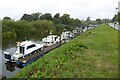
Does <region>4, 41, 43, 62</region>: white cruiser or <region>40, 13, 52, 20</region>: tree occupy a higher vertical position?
<region>40, 13, 52, 20</region>: tree

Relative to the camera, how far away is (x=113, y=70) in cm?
915

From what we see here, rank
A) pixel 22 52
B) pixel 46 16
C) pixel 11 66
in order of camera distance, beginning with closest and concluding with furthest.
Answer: pixel 11 66, pixel 22 52, pixel 46 16

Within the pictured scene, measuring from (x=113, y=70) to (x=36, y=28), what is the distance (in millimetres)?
70842

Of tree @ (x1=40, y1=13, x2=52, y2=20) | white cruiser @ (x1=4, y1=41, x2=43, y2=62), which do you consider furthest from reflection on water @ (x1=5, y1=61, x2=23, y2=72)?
tree @ (x1=40, y1=13, x2=52, y2=20)

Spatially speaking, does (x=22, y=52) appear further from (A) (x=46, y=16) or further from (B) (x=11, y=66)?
(A) (x=46, y=16)

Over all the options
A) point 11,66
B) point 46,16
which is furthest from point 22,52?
point 46,16

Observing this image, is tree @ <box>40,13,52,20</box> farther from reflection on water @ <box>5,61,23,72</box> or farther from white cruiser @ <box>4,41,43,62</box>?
reflection on water @ <box>5,61,23,72</box>

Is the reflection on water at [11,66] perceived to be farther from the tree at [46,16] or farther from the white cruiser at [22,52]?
the tree at [46,16]

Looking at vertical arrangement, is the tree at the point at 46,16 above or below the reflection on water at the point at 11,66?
above

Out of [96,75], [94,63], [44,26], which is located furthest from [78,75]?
[44,26]

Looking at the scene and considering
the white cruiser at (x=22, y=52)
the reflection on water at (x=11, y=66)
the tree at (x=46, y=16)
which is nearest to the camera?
the reflection on water at (x=11, y=66)

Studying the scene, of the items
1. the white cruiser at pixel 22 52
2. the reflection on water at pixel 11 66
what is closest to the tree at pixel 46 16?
the white cruiser at pixel 22 52

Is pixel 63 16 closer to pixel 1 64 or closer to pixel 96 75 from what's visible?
pixel 1 64

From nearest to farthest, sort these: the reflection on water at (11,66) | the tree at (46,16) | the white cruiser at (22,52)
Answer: the reflection on water at (11,66) → the white cruiser at (22,52) → the tree at (46,16)
